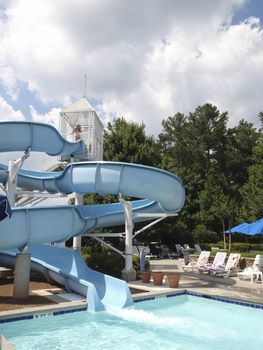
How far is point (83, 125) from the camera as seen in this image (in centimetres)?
2367

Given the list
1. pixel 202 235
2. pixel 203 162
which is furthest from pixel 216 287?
pixel 203 162

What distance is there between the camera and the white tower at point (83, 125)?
22875 millimetres

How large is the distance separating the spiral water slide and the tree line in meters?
15.0

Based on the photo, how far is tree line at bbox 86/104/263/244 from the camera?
1203 inches

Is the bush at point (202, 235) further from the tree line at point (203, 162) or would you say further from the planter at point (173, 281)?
the planter at point (173, 281)

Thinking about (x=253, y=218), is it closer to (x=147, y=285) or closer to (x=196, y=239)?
(x=196, y=239)

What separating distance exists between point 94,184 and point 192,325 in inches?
204

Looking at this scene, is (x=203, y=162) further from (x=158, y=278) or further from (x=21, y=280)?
(x=21, y=280)

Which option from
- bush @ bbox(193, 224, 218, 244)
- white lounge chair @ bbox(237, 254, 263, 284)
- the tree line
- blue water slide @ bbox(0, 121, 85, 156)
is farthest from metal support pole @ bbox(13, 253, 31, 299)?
bush @ bbox(193, 224, 218, 244)

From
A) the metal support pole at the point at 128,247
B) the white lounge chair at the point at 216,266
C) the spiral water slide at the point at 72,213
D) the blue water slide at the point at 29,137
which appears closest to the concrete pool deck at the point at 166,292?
the metal support pole at the point at 128,247

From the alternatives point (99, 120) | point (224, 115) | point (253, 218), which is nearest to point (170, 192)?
point (99, 120)

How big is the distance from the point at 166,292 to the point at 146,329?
324 centimetres

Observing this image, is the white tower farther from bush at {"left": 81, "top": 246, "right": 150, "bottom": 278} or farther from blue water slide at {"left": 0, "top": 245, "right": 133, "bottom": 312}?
blue water slide at {"left": 0, "top": 245, "right": 133, "bottom": 312}

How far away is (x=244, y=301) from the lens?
1080 cm
